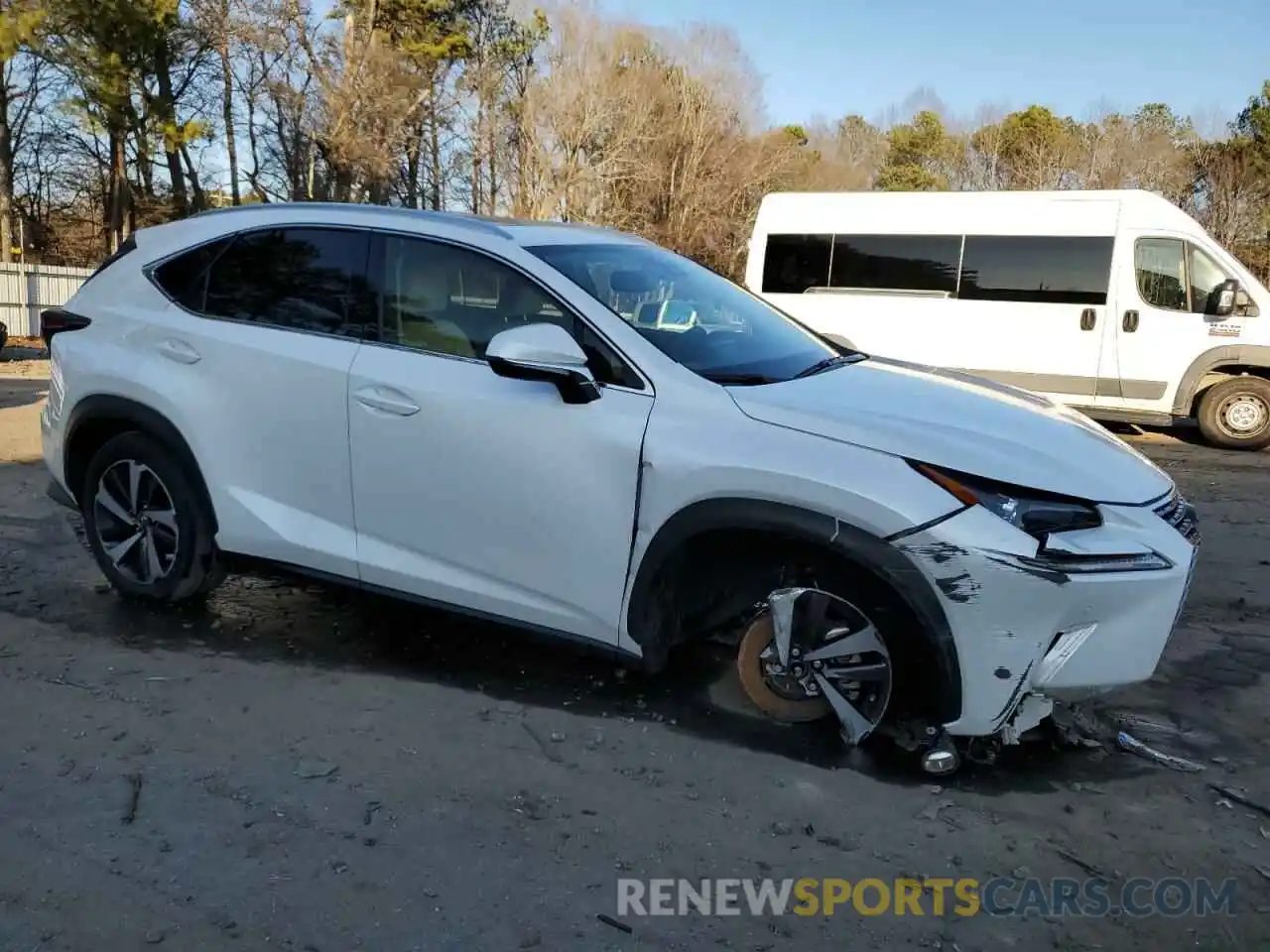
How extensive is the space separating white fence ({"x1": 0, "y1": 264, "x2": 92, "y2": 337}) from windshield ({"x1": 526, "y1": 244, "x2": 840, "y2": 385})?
21.1 meters

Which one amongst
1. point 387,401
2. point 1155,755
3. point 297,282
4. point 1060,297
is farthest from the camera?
point 1060,297

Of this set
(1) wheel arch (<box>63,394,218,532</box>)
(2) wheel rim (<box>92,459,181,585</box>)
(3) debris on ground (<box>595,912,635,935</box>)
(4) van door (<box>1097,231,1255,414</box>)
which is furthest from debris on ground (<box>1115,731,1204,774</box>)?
(4) van door (<box>1097,231,1255,414</box>)

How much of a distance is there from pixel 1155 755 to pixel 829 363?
5.78 ft

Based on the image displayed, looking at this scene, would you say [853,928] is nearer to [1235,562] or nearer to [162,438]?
[162,438]

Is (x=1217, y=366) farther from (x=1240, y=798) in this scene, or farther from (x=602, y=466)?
(x=602, y=466)

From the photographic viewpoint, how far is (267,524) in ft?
13.2

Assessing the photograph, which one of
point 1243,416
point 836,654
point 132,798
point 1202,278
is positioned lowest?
point 132,798

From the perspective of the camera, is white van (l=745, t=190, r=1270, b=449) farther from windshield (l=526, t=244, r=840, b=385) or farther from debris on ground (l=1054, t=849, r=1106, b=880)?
debris on ground (l=1054, t=849, r=1106, b=880)

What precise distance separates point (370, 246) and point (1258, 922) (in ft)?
11.7

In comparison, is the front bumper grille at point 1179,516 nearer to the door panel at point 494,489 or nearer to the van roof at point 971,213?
the door panel at point 494,489

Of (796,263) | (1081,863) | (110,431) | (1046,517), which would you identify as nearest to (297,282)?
(110,431)

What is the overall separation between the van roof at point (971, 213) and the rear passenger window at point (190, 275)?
9.32 m

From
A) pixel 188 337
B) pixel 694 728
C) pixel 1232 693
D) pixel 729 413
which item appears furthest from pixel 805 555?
pixel 188 337

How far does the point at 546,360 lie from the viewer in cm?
326
